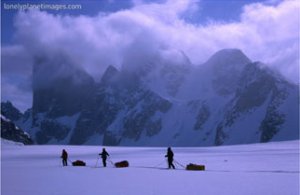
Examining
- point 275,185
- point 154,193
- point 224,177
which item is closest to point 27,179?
point 154,193

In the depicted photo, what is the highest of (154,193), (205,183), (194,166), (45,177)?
(194,166)

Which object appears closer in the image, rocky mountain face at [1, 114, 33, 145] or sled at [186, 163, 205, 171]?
sled at [186, 163, 205, 171]

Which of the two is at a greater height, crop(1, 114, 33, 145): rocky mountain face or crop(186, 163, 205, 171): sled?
crop(1, 114, 33, 145): rocky mountain face

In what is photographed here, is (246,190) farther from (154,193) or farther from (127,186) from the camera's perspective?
(127,186)

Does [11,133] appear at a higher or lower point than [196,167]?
higher

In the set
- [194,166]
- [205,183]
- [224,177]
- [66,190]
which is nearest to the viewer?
[66,190]

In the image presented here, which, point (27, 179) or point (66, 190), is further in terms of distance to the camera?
point (27, 179)

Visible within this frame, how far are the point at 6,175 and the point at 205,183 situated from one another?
42.1ft

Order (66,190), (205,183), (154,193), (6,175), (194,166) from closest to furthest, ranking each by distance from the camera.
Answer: (154,193) → (66,190) → (205,183) → (6,175) → (194,166)

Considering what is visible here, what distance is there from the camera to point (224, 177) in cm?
2408

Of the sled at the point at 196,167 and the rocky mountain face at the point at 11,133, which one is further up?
the rocky mountain face at the point at 11,133

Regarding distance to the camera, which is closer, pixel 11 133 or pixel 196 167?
pixel 196 167

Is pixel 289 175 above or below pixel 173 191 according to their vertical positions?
above

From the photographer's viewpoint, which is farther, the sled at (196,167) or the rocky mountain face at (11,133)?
the rocky mountain face at (11,133)
